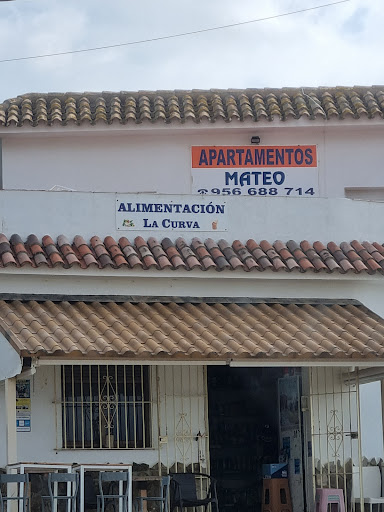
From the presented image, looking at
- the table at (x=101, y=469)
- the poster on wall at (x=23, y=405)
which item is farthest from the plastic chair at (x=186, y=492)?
the poster on wall at (x=23, y=405)

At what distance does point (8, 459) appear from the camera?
14.0 metres

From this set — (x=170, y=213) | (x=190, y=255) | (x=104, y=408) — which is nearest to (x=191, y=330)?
(x=190, y=255)

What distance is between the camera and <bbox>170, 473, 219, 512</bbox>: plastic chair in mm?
15578

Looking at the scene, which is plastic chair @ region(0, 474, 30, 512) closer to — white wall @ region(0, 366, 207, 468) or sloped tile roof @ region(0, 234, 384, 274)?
white wall @ region(0, 366, 207, 468)

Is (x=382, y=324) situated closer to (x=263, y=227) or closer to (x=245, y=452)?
(x=263, y=227)

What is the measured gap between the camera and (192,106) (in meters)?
21.3

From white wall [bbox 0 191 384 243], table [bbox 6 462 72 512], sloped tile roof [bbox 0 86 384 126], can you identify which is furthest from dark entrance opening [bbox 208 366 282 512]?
sloped tile roof [bbox 0 86 384 126]

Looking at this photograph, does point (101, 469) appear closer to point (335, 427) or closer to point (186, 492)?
point (186, 492)

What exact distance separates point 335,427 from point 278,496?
1.33 meters

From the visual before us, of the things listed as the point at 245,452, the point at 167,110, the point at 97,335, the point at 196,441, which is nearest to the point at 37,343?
the point at 97,335

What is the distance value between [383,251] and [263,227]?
1.86m

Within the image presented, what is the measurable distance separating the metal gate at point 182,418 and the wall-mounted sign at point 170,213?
2167 mm

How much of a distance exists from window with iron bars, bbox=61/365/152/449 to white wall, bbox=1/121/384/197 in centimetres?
558

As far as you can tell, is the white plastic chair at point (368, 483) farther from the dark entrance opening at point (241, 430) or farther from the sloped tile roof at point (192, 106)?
the sloped tile roof at point (192, 106)
